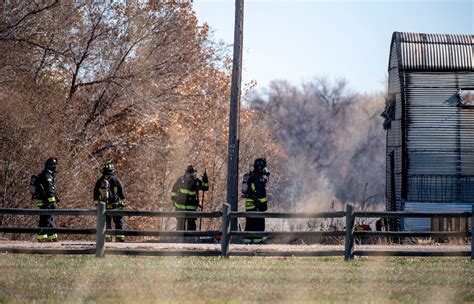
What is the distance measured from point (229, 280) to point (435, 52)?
59.6 ft

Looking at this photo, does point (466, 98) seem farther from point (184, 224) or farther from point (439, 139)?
point (184, 224)

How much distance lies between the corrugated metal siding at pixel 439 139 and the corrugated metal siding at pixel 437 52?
0.88ft

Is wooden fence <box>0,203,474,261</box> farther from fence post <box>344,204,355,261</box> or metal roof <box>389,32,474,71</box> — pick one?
metal roof <box>389,32,474,71</box>

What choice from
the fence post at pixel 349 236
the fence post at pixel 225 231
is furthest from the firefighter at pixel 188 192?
the fence post at pixel 349 236

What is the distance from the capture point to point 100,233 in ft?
59.2

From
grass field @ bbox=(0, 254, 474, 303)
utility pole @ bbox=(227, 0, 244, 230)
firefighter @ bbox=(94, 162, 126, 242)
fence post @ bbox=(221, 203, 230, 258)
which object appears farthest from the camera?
firefighter @ bbox=(94, 162, 126, 242)

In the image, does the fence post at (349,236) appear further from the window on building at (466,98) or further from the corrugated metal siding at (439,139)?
the window on building at (466,98)

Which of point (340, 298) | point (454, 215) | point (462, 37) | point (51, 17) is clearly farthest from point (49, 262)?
point (462, 37)

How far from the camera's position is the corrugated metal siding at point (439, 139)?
1182 inches

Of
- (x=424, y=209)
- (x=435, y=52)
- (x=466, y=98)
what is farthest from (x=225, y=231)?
(x=466, y=98)

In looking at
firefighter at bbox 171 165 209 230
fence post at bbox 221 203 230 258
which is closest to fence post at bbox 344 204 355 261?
fence post at bbox 221 203 230 258

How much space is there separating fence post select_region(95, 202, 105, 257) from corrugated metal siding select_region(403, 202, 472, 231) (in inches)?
548

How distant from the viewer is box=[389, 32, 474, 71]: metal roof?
30172 mm

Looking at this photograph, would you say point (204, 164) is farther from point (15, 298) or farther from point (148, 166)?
point (15, 298)
